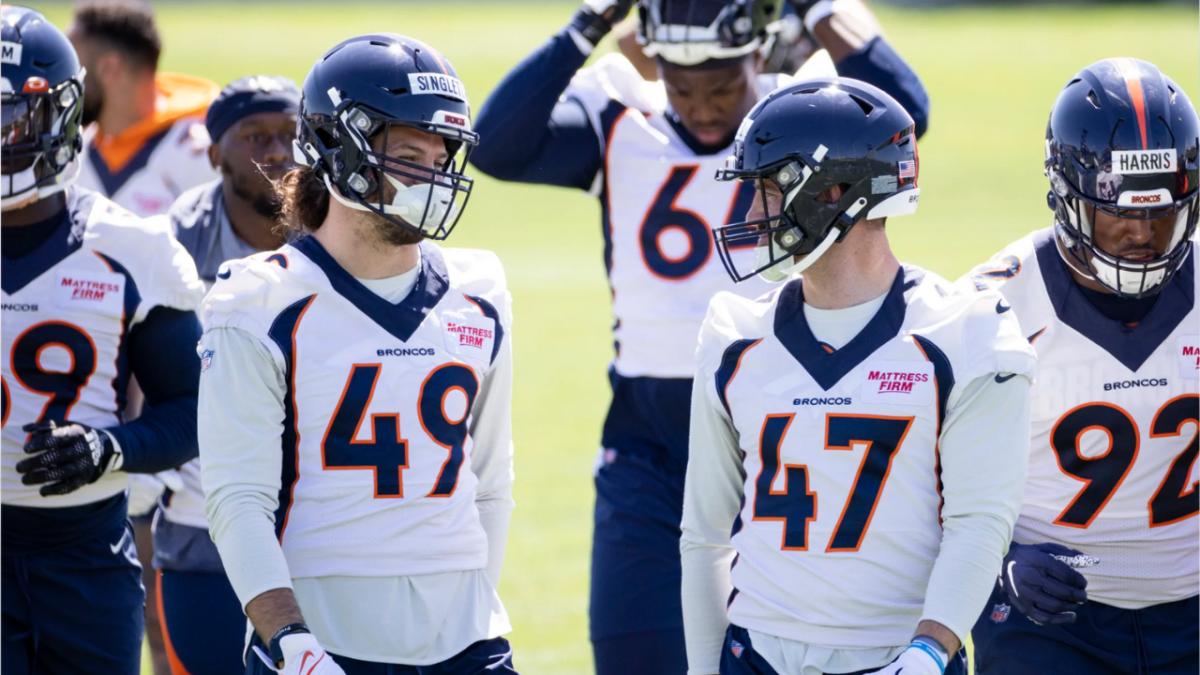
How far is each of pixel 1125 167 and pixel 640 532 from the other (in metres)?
1.90

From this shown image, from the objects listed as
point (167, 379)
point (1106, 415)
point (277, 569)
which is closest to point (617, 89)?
point (167, 379)

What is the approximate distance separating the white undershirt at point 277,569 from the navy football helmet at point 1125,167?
1688mm

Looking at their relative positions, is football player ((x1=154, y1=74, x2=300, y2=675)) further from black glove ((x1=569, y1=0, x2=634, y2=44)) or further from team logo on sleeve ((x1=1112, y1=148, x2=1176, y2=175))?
team logo on sleeve ((x1=1112, y1=148, x2=1176, y2=175))

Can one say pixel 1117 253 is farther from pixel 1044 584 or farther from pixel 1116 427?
pixel 1044 584

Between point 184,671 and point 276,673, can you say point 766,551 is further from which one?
point 184,671

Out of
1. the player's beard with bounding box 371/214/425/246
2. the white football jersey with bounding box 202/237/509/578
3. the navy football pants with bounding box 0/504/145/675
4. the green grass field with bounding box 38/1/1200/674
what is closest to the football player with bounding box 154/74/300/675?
the navy football pants with bounding box 0/504/145/675

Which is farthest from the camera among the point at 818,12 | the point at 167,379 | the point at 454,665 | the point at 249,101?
the point at 249,101

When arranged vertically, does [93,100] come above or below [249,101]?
below

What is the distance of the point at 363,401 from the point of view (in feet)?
12.4

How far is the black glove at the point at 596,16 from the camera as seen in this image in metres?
5.61

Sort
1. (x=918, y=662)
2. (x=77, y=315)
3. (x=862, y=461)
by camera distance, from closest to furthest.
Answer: (x=918, y=662) → (x=862, y=461) → (x=77, y=315)

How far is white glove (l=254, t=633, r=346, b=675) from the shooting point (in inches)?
137

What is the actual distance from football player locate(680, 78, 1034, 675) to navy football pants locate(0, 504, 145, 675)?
1.80m

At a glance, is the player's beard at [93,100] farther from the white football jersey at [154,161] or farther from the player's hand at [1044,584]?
the player's hand at [1044,584]
